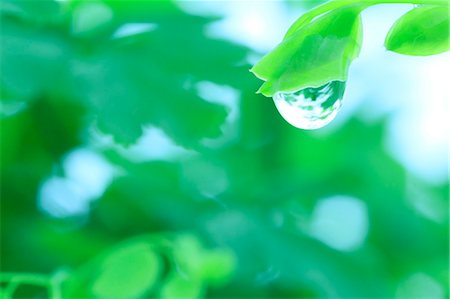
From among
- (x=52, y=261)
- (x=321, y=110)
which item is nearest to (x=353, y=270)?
(x=52, y=261)

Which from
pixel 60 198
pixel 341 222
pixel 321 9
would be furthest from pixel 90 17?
pixel 321 9

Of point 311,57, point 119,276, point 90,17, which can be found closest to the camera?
point 311,57

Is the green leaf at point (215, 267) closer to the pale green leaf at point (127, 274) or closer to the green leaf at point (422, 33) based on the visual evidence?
the pale green leaf at point (127, 274)

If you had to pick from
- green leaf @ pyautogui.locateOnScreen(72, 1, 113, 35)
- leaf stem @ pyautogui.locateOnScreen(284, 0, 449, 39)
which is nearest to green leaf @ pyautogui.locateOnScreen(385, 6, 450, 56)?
leaf stem @ pyautogui.locateOnScreen(284, 0, 449, 39)

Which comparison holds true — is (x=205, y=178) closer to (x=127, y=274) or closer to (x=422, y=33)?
(x=127, y=274)

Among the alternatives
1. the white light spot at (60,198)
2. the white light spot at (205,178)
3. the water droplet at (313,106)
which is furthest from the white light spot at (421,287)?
the water droplet at (313,106)

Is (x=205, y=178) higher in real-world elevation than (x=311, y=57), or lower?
higher

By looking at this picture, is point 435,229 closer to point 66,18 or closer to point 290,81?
point 66,18
